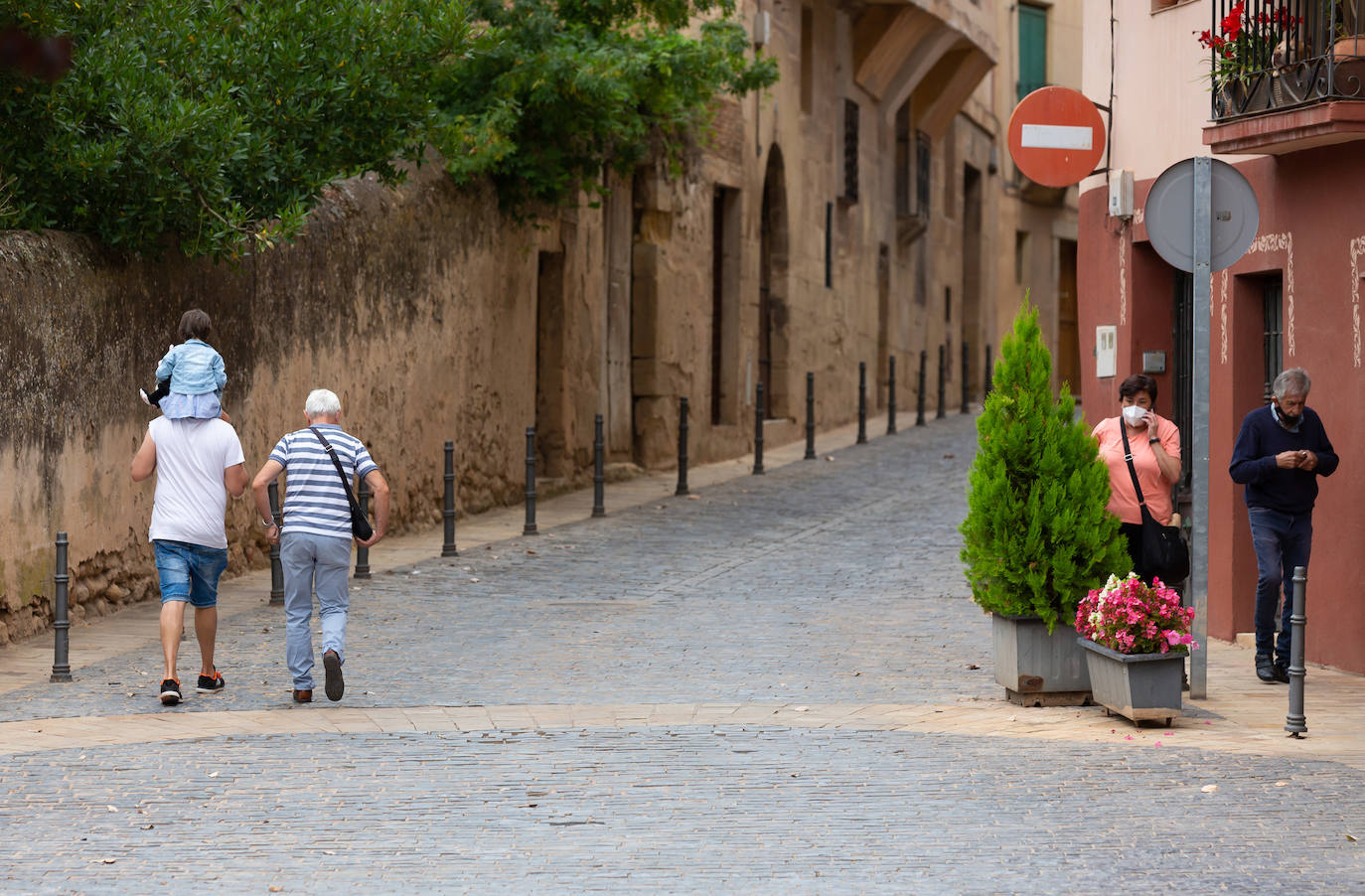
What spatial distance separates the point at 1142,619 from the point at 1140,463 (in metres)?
1.16

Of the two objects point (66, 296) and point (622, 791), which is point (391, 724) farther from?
point (66, 296)

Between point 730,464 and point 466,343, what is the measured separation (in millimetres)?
6301

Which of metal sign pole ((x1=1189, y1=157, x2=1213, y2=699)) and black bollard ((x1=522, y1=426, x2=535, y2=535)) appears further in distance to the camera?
black bollard ((x1=522, y1=426, x2=535, y2=535))

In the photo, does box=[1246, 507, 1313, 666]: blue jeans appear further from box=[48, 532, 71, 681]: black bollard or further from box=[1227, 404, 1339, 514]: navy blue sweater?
box=[48, 532, 71, 681]: black bollard

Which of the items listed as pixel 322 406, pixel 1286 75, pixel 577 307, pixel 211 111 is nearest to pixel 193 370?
pixel 322 406

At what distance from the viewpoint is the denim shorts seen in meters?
8.66

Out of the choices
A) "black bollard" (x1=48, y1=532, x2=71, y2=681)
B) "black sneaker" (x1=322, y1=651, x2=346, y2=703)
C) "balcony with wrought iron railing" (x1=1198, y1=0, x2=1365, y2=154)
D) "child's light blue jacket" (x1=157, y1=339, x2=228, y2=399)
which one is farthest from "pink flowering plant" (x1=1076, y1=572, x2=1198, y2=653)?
"black bollard" (x1=48, y1=532, x2=71, y2=681)

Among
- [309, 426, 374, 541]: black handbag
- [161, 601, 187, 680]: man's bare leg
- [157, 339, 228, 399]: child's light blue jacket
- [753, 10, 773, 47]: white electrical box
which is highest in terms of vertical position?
[753, 10, 773, 47]: white electrical box

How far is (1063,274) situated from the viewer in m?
39.2

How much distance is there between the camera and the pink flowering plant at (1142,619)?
785 centimetres

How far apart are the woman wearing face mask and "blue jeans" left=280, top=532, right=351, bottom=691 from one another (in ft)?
11.8

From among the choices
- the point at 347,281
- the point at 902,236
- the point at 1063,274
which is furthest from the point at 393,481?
the point at 1063,274

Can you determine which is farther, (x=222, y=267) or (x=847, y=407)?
(x=847, y=407)

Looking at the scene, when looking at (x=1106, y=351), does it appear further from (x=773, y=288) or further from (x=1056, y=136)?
Answer: (x=773, y=288)
